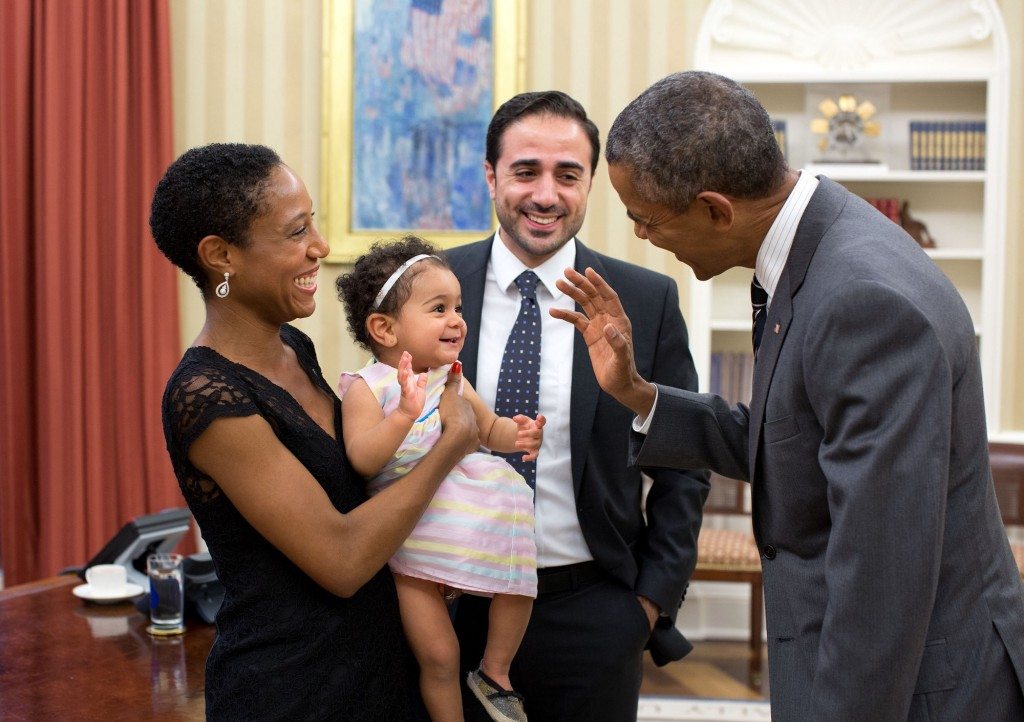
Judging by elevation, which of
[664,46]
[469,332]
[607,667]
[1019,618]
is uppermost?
[664,46]

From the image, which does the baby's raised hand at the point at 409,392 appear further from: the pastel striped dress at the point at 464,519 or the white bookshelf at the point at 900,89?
the white bookshelf at the point at 900,89

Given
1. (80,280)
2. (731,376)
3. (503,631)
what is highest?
(80,280)

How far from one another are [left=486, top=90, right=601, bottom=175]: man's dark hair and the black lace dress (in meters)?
1.12

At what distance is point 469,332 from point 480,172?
116 inches

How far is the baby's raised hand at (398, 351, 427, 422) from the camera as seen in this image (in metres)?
1.94

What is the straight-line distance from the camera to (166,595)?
2.56m

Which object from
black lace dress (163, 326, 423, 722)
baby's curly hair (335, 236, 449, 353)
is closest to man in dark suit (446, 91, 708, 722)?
baby's curly hair (335, 236, 449, 353)

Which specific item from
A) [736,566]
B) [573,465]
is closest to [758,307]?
[573,465]

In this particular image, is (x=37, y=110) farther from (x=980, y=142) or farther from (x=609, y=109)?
(x=980, y=142)

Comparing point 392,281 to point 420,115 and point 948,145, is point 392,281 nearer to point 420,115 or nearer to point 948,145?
point 420,115

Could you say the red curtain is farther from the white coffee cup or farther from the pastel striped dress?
the pastel striped dress

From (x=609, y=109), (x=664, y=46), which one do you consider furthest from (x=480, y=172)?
(x=664, y=46)

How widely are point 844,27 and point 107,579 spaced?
13.8 ft

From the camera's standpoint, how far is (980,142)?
5230 millimetres
